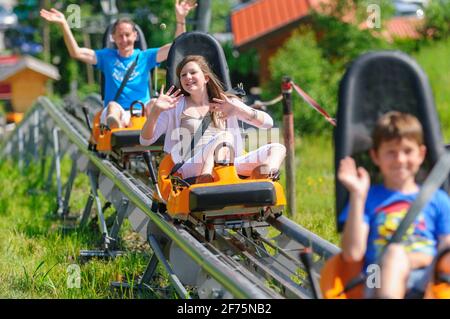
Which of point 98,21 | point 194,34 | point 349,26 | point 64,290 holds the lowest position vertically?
point 64,290

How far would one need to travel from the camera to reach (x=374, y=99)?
391 centimetres

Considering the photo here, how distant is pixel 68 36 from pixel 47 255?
198 cm

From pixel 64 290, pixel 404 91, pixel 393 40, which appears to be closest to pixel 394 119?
pixel 404 91

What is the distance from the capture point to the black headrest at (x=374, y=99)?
12.7 ft

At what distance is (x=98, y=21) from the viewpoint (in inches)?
1189

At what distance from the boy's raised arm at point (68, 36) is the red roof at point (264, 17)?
11.8m

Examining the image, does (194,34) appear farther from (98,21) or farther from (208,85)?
(98,21)

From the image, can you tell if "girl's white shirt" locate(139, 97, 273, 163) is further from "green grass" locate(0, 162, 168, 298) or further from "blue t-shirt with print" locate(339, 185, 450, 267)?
"blue t-shirt with print" locate(339, 185, 450, 267)

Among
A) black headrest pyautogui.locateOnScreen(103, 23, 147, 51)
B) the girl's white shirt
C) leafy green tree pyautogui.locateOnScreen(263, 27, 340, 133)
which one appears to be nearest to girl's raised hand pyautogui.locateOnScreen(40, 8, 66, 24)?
black headrest pyautogui.locateOnScreen(103, 23, 147, 51)

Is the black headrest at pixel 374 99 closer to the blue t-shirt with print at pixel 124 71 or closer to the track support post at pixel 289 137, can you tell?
the track support post at pixel 289 137

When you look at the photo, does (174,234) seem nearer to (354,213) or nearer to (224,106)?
(224,106)

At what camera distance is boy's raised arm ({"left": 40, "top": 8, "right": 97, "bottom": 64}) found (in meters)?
7.35

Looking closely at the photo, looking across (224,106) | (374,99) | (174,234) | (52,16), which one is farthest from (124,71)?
(374,99)
